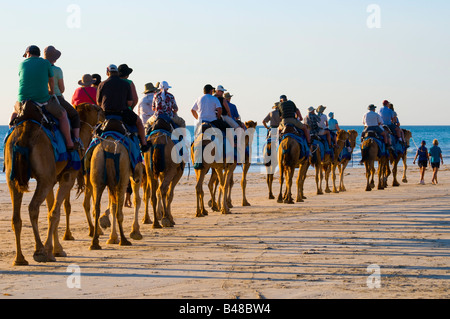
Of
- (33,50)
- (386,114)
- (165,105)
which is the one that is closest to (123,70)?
(165,105)

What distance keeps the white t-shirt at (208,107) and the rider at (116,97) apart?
14.3 feet

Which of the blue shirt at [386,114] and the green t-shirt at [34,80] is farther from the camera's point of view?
the blue shirt at [386,114]

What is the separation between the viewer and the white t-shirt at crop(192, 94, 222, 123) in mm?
17453

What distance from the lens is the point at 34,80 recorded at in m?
11.0

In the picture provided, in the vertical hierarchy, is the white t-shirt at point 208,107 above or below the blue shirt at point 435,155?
above

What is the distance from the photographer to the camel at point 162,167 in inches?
589

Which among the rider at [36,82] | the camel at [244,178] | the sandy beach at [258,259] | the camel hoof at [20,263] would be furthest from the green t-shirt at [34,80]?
the camel at [244,178]

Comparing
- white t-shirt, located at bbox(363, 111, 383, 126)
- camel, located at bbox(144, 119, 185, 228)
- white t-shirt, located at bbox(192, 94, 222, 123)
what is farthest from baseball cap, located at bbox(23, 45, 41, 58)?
white t-shirt, located at bbox(363, 111, 383, 126)

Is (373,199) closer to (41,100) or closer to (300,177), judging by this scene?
(300,177)

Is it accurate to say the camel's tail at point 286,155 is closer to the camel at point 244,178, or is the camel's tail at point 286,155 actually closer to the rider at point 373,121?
the camel at point 244,178

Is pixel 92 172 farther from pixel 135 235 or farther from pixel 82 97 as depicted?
pixel 82 97

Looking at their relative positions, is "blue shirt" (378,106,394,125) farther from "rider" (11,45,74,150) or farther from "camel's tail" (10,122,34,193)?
"camel's tail" (10,122,34,193)

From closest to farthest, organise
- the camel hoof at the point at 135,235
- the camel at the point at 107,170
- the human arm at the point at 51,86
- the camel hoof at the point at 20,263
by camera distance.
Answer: the camel hoof at the point at 20,263
the human arm at the point at 51,86
the camel at the point at 107,170
the camel hoof at the point at 135,235
